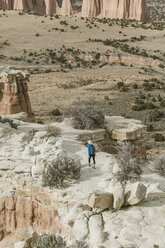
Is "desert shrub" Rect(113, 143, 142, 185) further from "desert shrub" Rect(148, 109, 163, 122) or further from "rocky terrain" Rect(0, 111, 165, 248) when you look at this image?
"desert shrub" Rect(148, 109, 163, 122)

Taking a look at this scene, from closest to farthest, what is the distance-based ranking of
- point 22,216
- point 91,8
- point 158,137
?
point 22,216 → point 158,137 → point 91,8

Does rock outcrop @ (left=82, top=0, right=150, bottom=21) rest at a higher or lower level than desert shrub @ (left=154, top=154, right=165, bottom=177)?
higher

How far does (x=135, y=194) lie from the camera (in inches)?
275

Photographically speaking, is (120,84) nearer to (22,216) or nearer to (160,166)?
(160,166)

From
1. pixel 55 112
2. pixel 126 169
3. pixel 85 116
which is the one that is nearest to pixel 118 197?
pixel 126 169

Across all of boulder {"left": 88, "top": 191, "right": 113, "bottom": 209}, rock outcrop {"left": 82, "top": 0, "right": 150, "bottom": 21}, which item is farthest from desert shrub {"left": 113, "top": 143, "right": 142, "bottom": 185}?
rock outcrop {"left": 82, "top": 0, "right": 150, "bottom": 21}

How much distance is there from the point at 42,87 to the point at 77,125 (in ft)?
70.6

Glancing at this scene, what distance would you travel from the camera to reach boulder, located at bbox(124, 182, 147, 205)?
23.0 ft

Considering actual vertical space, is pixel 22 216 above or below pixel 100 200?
below

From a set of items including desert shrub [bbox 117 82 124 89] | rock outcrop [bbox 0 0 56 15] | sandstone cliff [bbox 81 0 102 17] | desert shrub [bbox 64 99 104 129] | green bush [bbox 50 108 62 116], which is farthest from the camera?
rock outcrop [bbox 0 0 56 15]

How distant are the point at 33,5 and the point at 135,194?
339 ft

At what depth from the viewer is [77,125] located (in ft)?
45.2

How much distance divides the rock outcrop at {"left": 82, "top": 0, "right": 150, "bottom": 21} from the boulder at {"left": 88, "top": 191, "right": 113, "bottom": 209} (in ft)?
281

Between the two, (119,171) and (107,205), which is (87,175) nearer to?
(119,171)
